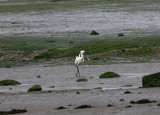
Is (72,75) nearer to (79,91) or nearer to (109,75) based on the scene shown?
(109,75)

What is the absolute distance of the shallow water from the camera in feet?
83.3

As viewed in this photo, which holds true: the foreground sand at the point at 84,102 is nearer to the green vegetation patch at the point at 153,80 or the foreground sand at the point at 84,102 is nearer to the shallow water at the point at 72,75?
the green vegetation patch at the point at 153,80

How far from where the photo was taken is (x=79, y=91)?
22641 millimetres

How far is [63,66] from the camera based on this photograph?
33031mm

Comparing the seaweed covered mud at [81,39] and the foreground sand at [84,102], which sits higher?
the seaweed covered mud at [81,39]

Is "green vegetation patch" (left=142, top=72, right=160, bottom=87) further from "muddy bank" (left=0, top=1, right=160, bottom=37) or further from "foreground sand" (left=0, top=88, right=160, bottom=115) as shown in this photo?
"muddy bank" (left=0, top=1, right=160, bottom=37)

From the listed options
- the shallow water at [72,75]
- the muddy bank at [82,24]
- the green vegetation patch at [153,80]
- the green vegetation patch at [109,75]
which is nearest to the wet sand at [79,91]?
the shallow water at [72,75]

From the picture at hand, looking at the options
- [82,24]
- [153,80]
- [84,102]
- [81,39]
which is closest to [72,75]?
[153,80]

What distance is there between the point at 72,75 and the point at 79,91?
6.99 m

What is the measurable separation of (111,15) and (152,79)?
148 feet

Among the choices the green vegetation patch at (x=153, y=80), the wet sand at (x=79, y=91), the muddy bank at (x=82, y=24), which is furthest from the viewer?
the muddy bank at (x=82, y=24)

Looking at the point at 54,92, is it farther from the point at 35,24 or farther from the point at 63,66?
the point at 35,24

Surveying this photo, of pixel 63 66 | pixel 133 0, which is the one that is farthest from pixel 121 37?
pixel 133 0

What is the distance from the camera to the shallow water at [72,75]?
2538 centimetres
